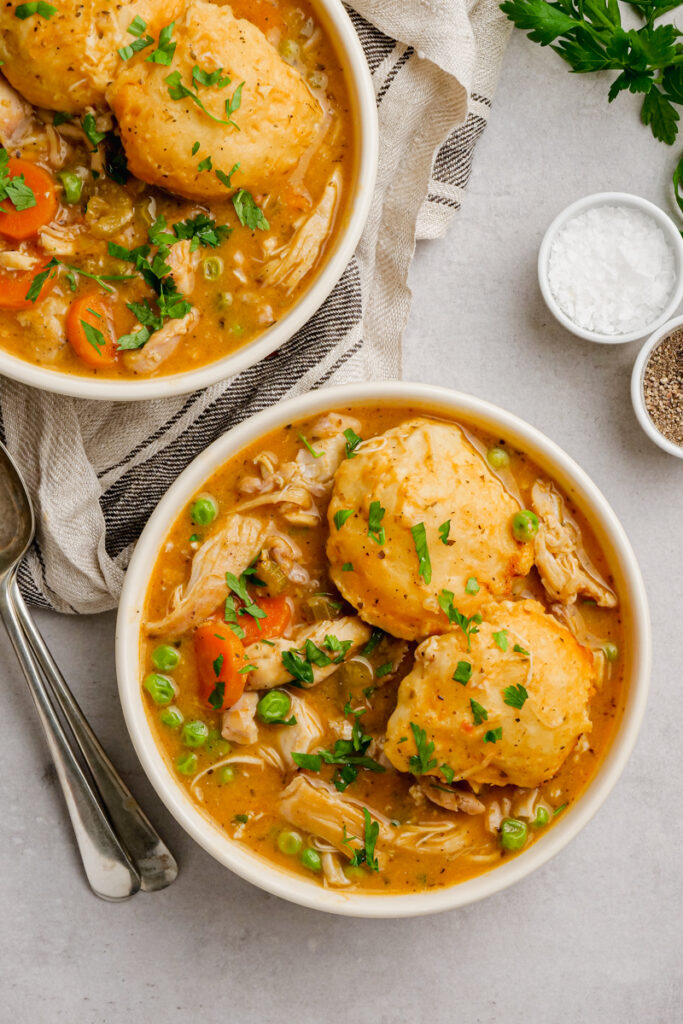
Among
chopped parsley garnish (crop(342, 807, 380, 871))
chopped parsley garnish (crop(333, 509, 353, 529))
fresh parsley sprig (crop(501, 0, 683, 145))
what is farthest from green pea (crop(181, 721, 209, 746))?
fresh parsley sprig (crop(501, 0, 683, 145))

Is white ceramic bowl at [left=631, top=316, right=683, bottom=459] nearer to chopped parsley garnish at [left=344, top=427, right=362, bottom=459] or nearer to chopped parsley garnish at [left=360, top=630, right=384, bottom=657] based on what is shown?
chopped parsley garnish at [left=344, top=427, right=362, bottom=459]

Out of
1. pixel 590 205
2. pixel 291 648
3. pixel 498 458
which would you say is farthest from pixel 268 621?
pixel 590 205

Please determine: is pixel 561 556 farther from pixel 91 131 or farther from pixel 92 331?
pixel 91 131

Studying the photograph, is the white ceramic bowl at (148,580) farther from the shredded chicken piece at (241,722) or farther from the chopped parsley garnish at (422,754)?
the chopped parsley garnish at (422,754)

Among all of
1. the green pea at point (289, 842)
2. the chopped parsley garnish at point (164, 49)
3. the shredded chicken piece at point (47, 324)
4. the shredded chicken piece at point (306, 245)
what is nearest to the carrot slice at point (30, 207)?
the shredded chicken piece at point (47, 324)

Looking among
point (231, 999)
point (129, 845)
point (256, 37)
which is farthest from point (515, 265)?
point (231, 999)

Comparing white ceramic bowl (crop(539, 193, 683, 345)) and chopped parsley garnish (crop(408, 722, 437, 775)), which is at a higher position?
white ceramic bowl (crop(539, 193, 683, 345))

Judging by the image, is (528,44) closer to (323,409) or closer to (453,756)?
(323,409)
